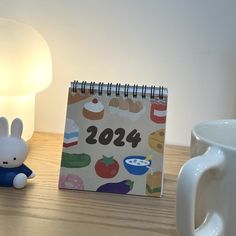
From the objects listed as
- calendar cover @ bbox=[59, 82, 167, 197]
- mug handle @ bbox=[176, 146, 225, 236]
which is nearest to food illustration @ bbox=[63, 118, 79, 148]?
calendar cover @ bbox=[59, 82, 167, 197]

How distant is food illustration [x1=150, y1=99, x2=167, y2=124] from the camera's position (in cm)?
53

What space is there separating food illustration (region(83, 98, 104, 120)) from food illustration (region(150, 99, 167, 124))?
65mm

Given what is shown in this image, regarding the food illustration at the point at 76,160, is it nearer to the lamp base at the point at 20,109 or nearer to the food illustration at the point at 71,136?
the food illustration at the point at 71,136

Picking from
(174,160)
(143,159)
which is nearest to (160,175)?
(143,159)

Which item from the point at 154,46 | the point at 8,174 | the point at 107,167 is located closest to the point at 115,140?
the point at 107,167

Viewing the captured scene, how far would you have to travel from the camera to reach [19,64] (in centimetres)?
62

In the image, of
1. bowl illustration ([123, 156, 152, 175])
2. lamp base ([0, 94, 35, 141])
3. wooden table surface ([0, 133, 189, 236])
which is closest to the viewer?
wooden table surface ([0, 133, 189, 236])

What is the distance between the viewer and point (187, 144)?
793 millimetres

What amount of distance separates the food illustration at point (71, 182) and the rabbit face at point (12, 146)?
0.20ft

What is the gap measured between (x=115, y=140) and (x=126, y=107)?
45mm

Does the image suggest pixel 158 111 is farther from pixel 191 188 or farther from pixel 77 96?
pixel 191 188

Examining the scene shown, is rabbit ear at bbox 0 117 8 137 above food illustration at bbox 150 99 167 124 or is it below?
below

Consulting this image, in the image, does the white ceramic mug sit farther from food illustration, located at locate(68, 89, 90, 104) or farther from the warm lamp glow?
the warm lamp glow

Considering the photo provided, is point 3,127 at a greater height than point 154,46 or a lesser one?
Result: lesser
